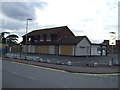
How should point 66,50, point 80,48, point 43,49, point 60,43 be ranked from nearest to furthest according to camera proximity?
1. point 80,48
2. point 66,50
3. point 60,43
4. point 43,49

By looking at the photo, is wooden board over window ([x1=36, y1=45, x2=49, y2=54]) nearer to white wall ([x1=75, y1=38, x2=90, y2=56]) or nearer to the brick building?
the brick building

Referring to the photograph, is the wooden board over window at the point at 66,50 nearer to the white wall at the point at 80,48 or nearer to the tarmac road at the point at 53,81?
the white wall at the point at 80,48

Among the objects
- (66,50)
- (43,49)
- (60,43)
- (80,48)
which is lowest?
(66,50)

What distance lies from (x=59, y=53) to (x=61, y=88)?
1187 inches

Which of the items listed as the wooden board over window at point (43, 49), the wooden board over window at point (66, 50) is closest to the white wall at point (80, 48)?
the wooden board over window at point (66, 50)

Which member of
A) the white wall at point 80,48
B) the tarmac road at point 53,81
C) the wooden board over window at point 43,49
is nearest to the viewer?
the tarmac road at point 53,81

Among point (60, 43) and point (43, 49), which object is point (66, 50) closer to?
point (60, 43)

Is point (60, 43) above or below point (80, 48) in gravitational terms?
above

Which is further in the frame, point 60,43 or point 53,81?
point 60,43

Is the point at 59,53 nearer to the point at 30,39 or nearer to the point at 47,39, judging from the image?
the point at 47,39

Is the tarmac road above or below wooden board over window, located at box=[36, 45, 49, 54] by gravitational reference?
below

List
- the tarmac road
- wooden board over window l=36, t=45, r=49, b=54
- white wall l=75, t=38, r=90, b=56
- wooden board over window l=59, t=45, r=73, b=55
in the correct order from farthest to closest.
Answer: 1. wooden board over window l=36, t=45, r=49, b=54
2. wooden board over window l=59, t=45, r=73, b=55
3. white wall l=75, t=38, r=90, b=56
4. the tarmac road

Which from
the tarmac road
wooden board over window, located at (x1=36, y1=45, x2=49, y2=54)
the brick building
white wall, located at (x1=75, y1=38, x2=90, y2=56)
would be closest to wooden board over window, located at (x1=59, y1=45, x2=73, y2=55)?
the brick building

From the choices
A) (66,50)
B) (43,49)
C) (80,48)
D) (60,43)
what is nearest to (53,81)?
(80,48)
